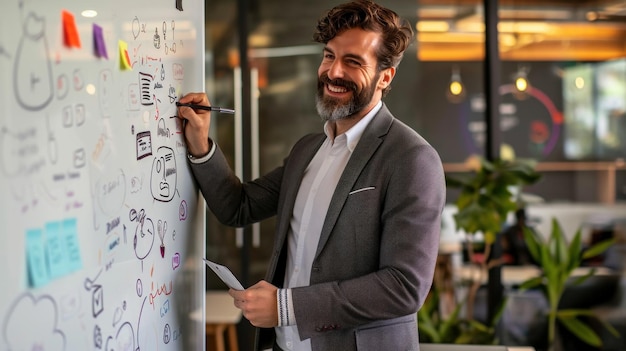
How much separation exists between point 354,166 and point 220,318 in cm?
218

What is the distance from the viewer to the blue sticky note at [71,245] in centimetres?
127

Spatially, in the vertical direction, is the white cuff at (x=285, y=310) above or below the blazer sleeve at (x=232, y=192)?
below

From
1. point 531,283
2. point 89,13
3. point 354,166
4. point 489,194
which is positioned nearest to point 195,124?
point 354,166

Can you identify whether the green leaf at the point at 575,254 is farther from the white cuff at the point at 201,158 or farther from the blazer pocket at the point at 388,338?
the white cuff at the point at 201,158

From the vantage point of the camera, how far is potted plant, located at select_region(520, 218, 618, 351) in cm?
387

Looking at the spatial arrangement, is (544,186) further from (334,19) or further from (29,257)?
(29,257)

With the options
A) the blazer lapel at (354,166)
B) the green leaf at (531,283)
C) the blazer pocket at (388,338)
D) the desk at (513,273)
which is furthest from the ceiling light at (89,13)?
the desk at (513,273)

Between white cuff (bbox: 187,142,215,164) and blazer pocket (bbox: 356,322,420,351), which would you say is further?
white cuff (bbox: 187,142,215,164)

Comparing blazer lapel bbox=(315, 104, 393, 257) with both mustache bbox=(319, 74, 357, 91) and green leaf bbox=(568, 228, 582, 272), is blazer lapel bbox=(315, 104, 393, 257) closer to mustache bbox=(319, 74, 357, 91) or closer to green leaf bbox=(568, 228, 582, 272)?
mustache bbox=(319, 74, 357, 91)

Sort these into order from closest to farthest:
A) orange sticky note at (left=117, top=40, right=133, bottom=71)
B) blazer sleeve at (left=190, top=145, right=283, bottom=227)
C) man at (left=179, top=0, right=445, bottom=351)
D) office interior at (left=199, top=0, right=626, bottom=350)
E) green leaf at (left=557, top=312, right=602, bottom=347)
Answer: orange sticky note at (left=117, top=40, right=133, bottom=71) < man at (left=179, top=0, right=445, bottom=351) < blazer sleeve at (left=190, top=145, right=283, bottom=227) < green leaf at (left=557, top=312, right=602, bottom=347) < office interior at (left=199, top=0, right=626, bottom=350)

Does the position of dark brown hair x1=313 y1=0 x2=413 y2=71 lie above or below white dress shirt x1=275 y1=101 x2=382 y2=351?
above

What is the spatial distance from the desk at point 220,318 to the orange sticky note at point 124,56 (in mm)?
2513

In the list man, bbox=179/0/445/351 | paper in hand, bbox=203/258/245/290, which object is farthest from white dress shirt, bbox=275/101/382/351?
paper in hand, bbox=203/258/245/290

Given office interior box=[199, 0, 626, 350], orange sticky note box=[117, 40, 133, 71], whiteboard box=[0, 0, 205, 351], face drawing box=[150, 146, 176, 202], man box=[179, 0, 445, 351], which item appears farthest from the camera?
office interior box=[199, 0, 626, 350]
